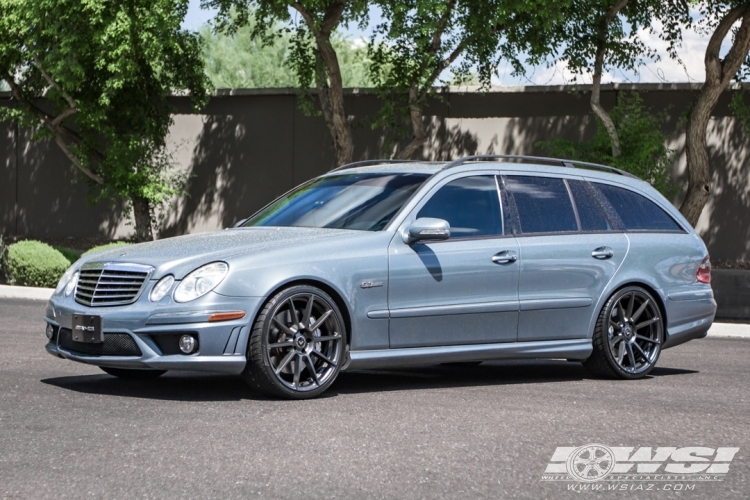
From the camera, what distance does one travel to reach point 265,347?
7414mm

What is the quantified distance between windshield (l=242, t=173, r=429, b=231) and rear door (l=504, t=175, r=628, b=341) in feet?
3.16

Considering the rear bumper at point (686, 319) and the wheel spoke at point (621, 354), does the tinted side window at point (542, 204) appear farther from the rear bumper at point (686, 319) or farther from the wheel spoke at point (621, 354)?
the rear bumper at point (686, 319)

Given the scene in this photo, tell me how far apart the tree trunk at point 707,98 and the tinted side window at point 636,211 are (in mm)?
10836

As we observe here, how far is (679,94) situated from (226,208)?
9689mm

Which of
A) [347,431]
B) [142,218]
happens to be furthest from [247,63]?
[347,431]

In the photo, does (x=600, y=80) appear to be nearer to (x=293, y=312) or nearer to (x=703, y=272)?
(x=703, y=272)

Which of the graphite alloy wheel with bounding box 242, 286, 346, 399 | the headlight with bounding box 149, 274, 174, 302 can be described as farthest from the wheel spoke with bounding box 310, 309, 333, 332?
the headlight with bounding box 149, 274, 174, 302

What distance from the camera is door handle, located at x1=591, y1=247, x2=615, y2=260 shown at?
916cm

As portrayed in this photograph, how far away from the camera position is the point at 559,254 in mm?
8953

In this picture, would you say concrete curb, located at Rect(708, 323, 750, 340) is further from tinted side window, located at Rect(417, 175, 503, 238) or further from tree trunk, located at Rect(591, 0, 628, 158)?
tinted side window, located at Rect(417, 175, 503, 238)

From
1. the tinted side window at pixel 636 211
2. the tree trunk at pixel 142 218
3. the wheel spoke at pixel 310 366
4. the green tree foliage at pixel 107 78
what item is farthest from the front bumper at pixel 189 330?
the tree trunk at pixel 142 218

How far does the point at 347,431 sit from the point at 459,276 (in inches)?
83.1

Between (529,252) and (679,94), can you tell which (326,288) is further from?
(679,94)

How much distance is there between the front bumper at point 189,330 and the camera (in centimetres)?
729
